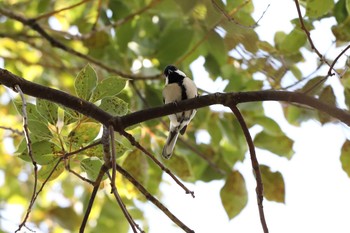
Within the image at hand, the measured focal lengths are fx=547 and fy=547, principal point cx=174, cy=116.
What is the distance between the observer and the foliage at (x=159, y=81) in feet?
5.08

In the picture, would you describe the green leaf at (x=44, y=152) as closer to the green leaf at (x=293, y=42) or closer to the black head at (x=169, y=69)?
the green leaf at (x=293, y=42)

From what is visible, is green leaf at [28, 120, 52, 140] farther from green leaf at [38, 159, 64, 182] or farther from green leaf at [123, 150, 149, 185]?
green leaf at [123, 150, 149, 185]

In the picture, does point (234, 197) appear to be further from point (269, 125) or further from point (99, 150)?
point (99, 150)

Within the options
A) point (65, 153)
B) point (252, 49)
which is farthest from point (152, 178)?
point (65, 153)

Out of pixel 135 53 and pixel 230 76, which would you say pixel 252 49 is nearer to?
pixel 230 76

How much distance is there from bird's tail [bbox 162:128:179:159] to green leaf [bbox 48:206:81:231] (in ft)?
2.60

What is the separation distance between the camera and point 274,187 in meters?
2.22

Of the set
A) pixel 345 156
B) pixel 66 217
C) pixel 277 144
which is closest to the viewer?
pixel 345 156

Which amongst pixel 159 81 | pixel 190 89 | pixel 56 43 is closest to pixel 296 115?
pixel 190 89

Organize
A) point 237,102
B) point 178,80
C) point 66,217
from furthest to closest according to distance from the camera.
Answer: point 66,217
point 178,80
point 237,102

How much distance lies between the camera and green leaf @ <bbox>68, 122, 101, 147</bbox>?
1.53 meters

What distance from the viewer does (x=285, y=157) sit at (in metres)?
2.44

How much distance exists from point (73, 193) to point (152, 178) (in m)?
1.45

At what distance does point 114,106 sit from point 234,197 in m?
0.96
